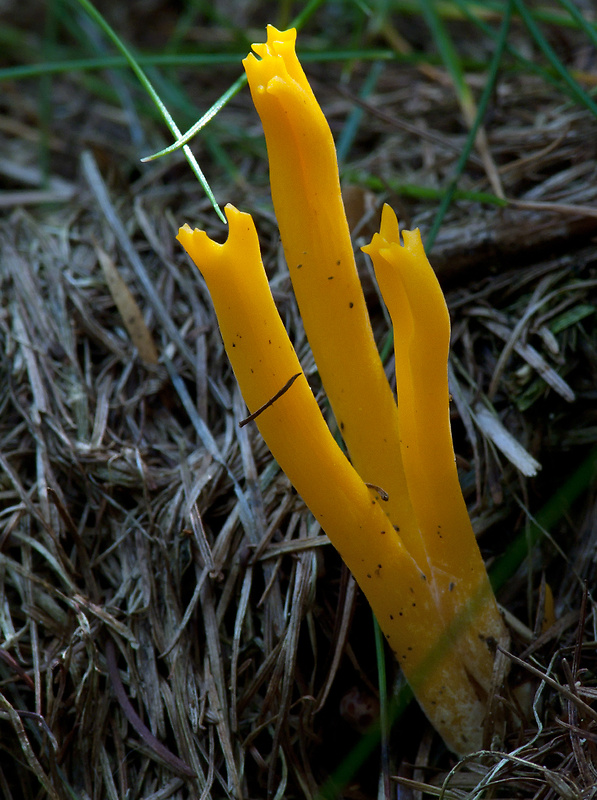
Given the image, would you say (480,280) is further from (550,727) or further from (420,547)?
(550,727)

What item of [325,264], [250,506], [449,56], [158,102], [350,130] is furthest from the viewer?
[350,130]

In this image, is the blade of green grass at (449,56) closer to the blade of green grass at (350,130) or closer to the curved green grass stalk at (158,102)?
the blade of green grass at (350,130)

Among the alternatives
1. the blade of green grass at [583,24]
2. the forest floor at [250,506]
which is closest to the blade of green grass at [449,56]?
the forest floor at [250,506]

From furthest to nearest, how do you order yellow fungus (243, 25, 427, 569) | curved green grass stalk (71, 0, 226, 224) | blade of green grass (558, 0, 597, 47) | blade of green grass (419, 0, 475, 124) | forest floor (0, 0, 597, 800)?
blade of green grass (419, 0, 475, 124) < blade of green grass (558, 0, 597, 47) < forest floor (0, 0, 597, 800) < curved green grass stalk (71, 0, 226, 224) < yellow fungus (243, 25, 427, 569)

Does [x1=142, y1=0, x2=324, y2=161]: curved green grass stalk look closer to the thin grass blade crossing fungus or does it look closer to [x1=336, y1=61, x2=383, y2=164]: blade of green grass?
the thin grass blade crossing fungus

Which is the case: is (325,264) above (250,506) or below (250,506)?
above

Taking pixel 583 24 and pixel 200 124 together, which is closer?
pixel 200 124

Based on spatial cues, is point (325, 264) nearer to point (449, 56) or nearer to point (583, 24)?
point (583, 24)

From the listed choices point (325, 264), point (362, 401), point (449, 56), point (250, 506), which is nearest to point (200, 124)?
point (325, 264)

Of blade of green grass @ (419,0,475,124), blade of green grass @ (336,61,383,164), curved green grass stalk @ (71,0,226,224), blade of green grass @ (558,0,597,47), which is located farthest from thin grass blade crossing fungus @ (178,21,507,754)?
blade of green grass @ (419,0,475,124)
